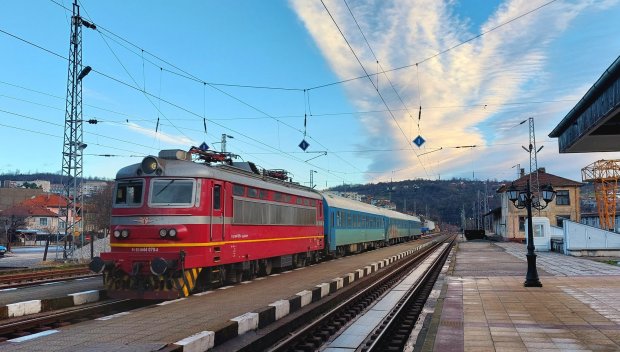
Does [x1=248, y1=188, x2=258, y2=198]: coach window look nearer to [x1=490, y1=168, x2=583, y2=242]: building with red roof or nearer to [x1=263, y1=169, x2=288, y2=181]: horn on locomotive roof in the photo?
[x1=263, y1=169, x2=288, y2=181]: horn on locomotive roof

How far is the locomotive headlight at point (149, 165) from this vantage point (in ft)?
41.9

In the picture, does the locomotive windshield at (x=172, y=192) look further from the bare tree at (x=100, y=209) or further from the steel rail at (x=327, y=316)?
the bare tree at (x=100, y=209)

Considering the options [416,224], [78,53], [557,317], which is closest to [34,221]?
[416,224]

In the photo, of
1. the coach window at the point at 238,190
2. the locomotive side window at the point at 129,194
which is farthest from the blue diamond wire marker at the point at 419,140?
the locomotive side window at the point at 129,194

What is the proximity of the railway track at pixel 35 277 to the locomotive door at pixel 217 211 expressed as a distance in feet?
23.7

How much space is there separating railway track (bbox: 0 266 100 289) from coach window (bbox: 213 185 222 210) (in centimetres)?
737

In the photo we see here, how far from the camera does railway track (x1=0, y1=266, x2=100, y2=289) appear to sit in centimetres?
1643

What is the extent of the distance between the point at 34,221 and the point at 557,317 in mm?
102763

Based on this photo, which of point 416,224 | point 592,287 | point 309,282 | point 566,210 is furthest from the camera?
point 416,224

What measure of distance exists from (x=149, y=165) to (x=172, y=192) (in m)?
0.91

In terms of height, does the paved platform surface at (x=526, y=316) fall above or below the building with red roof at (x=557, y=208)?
below

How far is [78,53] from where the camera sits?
25.7 m

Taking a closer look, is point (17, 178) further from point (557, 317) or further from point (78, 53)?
point (557, 317)

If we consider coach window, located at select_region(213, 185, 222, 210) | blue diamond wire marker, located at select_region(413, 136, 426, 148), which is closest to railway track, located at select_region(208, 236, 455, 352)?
coach window, located at select_region(213, 185, 222, 210)
